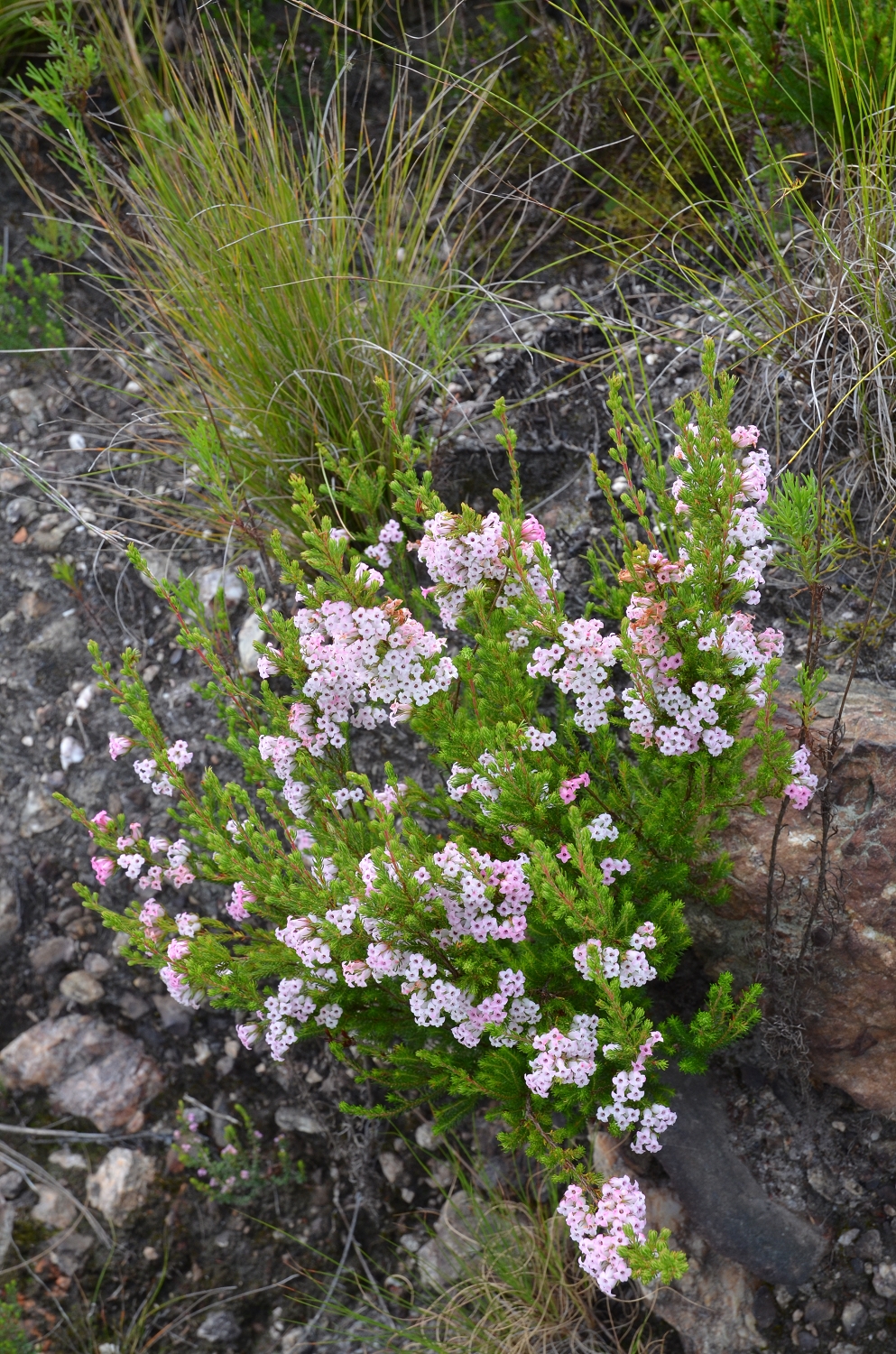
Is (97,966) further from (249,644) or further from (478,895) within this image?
(478,895)

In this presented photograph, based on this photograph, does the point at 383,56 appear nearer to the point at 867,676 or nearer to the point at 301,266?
the point at 301,266

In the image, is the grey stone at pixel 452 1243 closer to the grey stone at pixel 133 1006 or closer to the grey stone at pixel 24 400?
the grey stone at pixel 133 1006

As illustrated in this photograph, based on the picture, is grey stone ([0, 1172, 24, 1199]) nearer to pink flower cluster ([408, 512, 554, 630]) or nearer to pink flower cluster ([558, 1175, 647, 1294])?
pink flower cluster ([558, 1175, 647, 1294])

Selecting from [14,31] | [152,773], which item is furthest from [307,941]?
[14,31]

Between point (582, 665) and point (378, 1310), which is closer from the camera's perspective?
point (582, 665)

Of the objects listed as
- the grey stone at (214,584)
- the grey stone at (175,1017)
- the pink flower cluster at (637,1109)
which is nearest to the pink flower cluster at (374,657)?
the pink flower cluster at (637,1109)

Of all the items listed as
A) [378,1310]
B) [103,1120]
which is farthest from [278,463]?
[378,1310]
